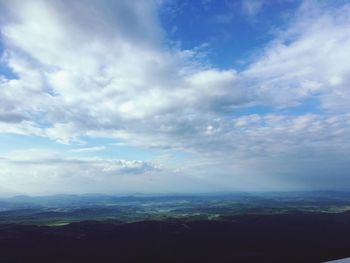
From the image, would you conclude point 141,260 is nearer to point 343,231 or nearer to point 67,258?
point 67,258

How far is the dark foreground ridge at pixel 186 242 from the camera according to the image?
77.6 meters

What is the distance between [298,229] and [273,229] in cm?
809

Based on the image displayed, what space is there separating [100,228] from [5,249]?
39.5m

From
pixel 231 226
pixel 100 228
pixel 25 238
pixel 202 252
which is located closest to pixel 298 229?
pixel 231 226

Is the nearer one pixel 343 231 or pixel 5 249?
pixel 5 249

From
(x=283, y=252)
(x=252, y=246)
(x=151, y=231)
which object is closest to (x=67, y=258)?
(x=151, y=231)

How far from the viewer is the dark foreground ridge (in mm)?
77625

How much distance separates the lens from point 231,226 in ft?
395

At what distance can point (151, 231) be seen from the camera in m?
113

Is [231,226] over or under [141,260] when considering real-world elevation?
over

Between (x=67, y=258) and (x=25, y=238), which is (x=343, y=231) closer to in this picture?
(x=67, y=258)

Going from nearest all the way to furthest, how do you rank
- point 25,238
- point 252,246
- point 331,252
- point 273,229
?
1. point 331,252
2. point 252,246
3. point 25,238
4. point 273,229

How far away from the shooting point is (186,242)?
9350cm

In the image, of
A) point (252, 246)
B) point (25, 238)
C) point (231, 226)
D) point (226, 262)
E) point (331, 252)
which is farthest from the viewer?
point (231, 226)
